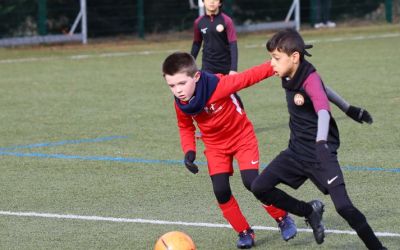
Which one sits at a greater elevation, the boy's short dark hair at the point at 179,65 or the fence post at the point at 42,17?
the boy's short dark hair at the point at 179,65

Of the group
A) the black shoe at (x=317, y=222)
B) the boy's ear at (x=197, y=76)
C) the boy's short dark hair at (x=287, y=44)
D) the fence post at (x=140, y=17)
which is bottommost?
the fence post at (x=140, y=17)

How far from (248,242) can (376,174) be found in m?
3.16

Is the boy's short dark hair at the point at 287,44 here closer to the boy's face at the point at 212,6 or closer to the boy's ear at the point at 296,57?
the boy's ear at the point at 296,57

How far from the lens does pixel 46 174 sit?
11.6 m

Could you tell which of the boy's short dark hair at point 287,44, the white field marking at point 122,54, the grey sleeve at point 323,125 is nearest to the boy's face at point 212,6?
the boy's short dark hair at point 287,44

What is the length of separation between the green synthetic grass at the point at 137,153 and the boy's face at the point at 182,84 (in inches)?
45.7

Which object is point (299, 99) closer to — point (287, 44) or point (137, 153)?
point (287, 44)

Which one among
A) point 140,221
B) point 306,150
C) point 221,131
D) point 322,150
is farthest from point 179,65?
point 140,221

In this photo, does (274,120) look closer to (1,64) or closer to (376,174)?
(376,174)

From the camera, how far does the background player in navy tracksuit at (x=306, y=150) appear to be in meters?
7.54

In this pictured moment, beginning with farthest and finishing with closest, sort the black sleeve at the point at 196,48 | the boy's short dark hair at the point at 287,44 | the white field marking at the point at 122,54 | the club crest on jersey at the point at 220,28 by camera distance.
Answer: the white field marking at the point at 122,54 < the club crest on jersey at the point at 220,28 < the black sleeve at the point at 196,48 < the boy's short dark hair at the point at 287,44

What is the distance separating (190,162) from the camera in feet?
26.8

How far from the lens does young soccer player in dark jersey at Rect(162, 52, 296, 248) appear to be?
317 inches

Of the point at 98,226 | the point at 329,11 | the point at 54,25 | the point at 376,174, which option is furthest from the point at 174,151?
the point at 329,11
